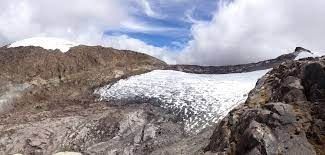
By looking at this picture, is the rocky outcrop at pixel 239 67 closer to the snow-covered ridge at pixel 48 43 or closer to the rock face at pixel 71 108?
the rock face at pixel 71 108

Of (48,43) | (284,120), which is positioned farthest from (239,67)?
(284,120)

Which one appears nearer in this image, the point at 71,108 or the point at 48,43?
the point at 71,108

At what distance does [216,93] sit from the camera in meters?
34.5

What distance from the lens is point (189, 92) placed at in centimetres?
3584

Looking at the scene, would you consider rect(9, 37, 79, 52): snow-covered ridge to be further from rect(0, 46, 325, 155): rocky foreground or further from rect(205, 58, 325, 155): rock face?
rect(205, 58, 325, 155): rock face

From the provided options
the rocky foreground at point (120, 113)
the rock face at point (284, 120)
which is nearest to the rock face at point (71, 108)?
the rocky foreground at point (120, 113)

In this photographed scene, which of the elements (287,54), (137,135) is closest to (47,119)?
(137,135)

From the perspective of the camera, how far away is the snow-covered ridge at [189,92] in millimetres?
32469

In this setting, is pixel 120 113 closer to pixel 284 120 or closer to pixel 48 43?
pixel 284 120

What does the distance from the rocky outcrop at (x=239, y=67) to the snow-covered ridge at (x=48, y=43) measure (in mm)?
10738

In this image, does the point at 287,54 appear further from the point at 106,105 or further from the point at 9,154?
the point at 9,154

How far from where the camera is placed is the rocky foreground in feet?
63.6

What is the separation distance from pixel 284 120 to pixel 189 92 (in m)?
16.7

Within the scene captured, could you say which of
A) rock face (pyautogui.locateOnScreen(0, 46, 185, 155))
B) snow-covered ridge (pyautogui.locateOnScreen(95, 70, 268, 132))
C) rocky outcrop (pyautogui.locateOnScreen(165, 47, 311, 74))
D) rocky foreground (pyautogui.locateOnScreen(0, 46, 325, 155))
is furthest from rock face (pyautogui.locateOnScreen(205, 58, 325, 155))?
rocky outcrop (pyautogui.locateOnScreen(165, 47, 311, 74))
